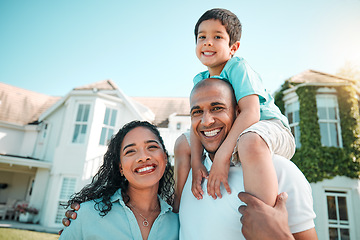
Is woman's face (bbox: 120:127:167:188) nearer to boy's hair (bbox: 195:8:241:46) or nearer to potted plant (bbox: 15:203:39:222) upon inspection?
boy's hair (bbox: 195:8:241:46)

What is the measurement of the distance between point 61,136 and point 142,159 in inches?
538

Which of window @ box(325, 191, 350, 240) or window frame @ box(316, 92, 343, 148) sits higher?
window frame @ box(316, 92, 343, 148)

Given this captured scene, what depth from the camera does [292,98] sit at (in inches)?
504

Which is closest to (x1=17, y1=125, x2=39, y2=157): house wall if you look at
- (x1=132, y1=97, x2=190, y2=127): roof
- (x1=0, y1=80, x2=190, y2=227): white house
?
(x1=0, y1=80, x2=190, y2=227): white house

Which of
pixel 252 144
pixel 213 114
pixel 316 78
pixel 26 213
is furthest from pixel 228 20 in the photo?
pixel 26 213

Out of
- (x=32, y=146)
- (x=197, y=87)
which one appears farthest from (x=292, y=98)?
(x=32, y=146)

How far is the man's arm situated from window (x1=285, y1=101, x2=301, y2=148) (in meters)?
11.7

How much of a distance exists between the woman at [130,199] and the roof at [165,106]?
1457 cm

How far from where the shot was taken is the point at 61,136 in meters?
14.3

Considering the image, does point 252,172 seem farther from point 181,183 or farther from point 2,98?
point 2,98

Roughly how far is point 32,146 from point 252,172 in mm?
19139

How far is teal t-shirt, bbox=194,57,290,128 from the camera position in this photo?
2.21m

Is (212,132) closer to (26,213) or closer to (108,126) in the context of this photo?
(108,126)

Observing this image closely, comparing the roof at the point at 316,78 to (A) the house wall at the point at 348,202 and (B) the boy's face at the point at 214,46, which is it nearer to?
(A) the house wall at the point at 348,202
